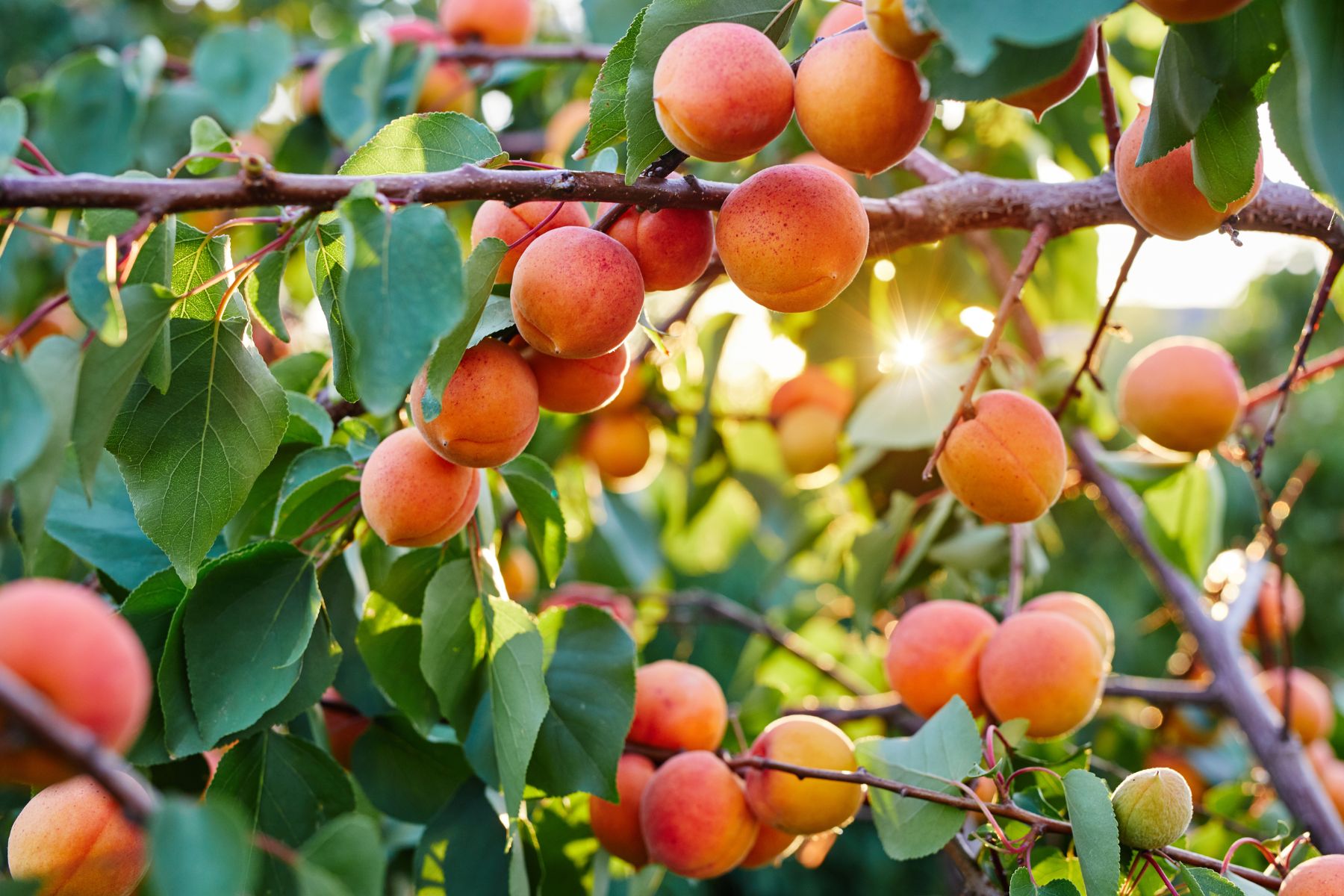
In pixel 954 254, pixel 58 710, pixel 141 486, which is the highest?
pixel 58 710

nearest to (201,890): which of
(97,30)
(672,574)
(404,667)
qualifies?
(404,667)

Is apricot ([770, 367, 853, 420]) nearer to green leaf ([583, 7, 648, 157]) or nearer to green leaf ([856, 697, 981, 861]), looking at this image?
green leaf ([856, 697, 981, 861])

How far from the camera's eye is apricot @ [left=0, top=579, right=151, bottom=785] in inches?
13.2

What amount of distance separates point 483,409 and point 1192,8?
0.41 meters

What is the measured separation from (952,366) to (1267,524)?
0.35 meters

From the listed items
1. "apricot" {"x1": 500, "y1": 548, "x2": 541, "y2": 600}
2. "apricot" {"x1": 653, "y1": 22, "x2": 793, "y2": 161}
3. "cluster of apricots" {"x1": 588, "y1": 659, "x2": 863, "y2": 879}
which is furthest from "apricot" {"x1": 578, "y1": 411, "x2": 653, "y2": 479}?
"apricot" {"x1": 653, "y1": 22, "x2": 793, "y2": 161}

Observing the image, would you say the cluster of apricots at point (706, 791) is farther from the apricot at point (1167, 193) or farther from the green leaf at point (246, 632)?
the apricot at point (1167, 193)

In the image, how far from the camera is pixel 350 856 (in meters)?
0.41

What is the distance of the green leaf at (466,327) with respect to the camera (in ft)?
1.80

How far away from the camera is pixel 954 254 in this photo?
4.50 feet

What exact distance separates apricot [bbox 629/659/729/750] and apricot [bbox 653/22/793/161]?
49cm

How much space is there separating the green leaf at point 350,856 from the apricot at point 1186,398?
0.88 metres

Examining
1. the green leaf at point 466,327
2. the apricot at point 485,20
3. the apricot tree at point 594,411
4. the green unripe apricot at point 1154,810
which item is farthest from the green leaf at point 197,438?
the apricot at point 485,20

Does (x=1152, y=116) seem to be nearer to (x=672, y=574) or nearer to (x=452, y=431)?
(x=452, y=431)
